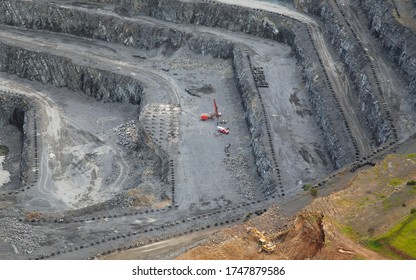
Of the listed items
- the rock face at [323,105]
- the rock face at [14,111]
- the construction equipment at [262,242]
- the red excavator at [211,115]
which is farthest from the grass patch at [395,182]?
the rock face at [14,111]

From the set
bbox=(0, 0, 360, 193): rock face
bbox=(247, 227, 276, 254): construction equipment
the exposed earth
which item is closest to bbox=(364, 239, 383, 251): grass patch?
the exposed earth

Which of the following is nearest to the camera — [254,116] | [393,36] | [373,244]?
[373,244]

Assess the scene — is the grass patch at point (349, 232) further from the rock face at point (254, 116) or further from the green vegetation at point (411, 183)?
the rock face at point (254, 116)

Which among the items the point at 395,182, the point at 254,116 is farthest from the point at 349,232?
the point at 254,116

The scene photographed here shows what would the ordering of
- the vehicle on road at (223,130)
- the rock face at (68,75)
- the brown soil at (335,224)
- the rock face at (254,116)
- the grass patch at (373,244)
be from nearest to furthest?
the grass patch at (373,244) < the brown soil at (335,224) < the rock face at (254,116) < the vehicle on road at (223,130) < the rock face at (68,75)

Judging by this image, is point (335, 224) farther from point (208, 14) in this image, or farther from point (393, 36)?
point (208, 14)

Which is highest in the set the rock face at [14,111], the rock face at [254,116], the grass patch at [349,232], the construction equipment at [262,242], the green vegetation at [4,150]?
the grass patch at [349,232]
